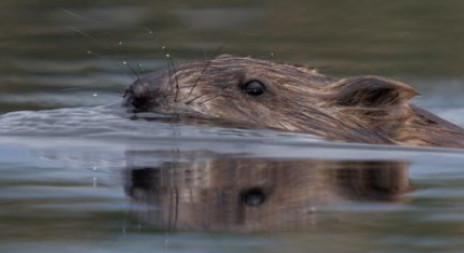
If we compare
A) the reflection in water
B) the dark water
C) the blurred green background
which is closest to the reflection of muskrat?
the dark water

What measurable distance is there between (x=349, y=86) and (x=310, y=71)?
1.38ft

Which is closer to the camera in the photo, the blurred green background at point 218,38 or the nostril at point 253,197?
the nostril at point 253,197

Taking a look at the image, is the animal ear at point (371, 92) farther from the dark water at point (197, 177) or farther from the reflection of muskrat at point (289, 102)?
the dark water at point (197, 177)

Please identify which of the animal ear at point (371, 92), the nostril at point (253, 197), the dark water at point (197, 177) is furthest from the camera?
the animal ear at point (371, 92)

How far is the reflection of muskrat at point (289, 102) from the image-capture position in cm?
755

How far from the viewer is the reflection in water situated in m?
4.77

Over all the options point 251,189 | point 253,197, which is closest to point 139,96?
point 251,189

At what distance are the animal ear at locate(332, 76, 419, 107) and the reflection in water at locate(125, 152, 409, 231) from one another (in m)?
1.40

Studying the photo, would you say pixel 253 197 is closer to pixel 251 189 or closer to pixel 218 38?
pixel 251 189

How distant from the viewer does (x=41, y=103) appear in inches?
406

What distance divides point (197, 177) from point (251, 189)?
341 mm

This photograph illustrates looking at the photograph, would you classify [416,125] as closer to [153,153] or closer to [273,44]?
[153,153]

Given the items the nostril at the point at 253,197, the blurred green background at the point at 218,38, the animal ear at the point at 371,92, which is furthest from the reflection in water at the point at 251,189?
the blurred green background at the point at 218,38

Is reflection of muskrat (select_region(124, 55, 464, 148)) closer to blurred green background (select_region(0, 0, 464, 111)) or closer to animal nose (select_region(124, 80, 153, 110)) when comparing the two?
animal nose (select_region(124, 80, 153, 110))
